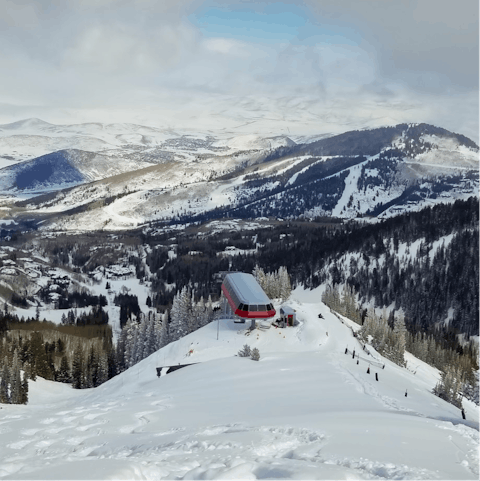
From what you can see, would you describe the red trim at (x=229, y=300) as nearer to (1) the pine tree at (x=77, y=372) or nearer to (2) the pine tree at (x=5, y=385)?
(2) the pine tree at (x=5, y=385)

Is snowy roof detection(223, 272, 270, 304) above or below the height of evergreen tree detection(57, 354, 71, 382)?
above

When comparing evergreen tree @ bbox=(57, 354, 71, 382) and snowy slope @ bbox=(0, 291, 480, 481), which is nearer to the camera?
snowy slope @ bbox=(0, 291, 480, 481)

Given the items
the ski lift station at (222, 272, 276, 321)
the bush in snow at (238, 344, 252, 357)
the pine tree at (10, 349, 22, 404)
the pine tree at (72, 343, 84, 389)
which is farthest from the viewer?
the pine tree at (72, 343, 84, 389)

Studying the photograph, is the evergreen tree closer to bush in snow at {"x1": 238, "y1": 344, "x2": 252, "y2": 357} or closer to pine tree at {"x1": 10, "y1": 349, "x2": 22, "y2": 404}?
pine tree at {"x1": 10, "y1": 349, "x2": 22, "y2": 404}

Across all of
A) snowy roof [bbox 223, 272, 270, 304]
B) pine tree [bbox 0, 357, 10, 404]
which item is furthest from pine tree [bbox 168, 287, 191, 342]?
pine tree [bbox 0, 357, 10, 404]

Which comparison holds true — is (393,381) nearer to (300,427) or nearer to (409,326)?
(300,427)

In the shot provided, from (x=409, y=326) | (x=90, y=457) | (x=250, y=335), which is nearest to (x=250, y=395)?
(x=90, y=457)

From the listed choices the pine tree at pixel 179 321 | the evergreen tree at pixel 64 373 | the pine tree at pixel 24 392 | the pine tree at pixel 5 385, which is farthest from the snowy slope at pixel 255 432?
the evergreen tree at pixel 64 373

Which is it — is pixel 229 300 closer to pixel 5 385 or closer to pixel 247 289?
pixel 247 289
